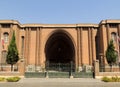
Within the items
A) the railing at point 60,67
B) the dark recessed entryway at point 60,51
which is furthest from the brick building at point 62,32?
the dark recessed entryway at point 60,51

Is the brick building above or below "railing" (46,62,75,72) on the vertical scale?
above

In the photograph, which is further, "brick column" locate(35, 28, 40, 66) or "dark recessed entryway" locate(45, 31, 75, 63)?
"dark recessed entryway" locate(45, 31, 75, 63)

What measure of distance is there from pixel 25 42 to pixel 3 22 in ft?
20.8

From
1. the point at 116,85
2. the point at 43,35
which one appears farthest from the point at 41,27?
the point at 116,85

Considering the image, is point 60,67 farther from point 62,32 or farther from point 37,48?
point 62,32

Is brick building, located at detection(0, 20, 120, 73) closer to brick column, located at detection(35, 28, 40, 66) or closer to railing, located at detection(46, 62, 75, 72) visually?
brick column, located at detection(35, 28, 40, 66)

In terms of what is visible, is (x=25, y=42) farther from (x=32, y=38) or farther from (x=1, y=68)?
(x=1, y=68)

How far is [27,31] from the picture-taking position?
43438 mm

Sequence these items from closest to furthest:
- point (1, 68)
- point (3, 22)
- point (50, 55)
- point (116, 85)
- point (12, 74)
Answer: point (116, 85) < point (12, 74) < point (1, 68) < point (3, 22) < point (50, 55)

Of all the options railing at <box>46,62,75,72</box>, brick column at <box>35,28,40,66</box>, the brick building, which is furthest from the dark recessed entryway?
railing at <box>46,62,75,72</box>

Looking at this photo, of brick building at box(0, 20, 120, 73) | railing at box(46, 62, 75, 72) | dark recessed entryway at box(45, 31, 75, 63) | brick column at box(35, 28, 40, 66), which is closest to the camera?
railing at box(46, 62, 75, 72)

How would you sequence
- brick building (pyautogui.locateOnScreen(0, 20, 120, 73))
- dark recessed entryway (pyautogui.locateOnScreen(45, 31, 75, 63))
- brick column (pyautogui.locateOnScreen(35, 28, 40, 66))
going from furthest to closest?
dark recessed entryway (pyautogui.locateOnScreen(45, 31, 75, 63)), brick column (pyautogui.locateOnScreen(35, 28, 40, 66)), brick building (pyautogui.locateOnScreen(0, 20, 120, 73))

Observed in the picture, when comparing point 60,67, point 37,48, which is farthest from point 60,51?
point 60,67

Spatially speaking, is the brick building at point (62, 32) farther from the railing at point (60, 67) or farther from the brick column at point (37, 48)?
the railing at point (60, 67)
